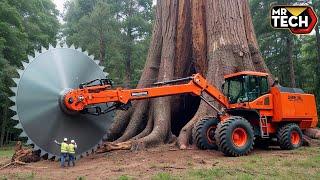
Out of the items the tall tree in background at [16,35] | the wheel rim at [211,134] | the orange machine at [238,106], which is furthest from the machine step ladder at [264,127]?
the tall tree in background at [16,35]

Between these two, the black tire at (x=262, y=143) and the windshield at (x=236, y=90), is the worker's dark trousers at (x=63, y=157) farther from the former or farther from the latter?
the black tire at (x=262, y=143)

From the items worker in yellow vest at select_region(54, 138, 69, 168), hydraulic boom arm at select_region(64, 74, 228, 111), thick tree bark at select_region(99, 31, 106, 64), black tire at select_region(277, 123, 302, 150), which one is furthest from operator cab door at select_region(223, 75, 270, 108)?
thick tree bark at select_region(99, 31, 106, 64)

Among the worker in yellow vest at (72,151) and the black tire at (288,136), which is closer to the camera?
the worker in yellow vest at (72,151)

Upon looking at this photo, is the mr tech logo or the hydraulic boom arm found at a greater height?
the mr tech logo

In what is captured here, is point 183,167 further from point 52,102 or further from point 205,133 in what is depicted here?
point 52,102

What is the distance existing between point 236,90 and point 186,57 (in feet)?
12.6

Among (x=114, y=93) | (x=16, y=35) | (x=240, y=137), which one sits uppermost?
(x=16, y=35)

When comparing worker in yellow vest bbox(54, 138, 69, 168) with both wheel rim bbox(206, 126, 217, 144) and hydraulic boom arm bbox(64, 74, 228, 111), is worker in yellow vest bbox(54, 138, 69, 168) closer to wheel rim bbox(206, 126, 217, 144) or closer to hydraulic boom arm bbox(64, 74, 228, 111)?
hydraulic boom arm bbox(64, 74, 228, 111)

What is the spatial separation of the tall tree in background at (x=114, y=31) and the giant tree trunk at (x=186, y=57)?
15.0 m

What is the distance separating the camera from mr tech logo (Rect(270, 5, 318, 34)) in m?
9.57

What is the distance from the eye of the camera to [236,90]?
12.3 m

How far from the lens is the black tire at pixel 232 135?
1054 cm

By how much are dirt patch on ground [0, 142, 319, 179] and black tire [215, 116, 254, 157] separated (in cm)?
28

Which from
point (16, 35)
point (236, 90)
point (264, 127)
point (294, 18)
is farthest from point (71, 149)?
point (16, 35)
